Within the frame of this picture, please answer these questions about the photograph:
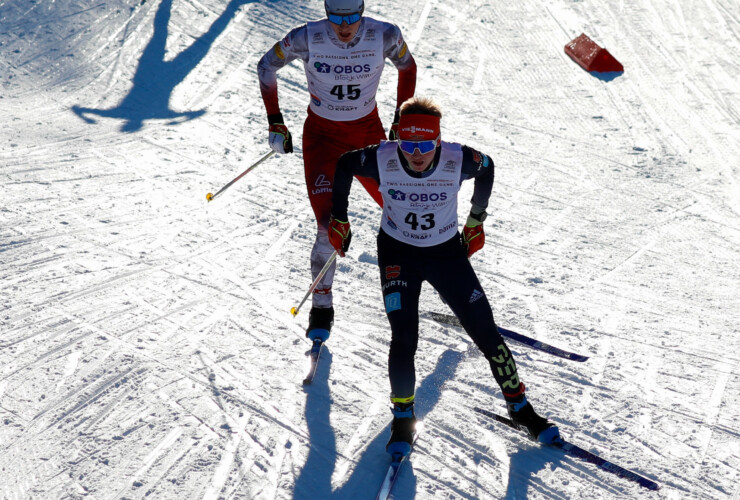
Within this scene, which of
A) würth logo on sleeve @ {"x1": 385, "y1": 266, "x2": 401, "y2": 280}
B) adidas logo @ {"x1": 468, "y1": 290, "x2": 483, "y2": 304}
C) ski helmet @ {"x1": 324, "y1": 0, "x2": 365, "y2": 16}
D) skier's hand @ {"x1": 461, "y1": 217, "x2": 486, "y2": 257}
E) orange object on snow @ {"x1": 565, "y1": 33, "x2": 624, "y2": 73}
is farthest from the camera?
orange object on snow @ {"x1": 565, "y1": 33, "x2": 624, "y2": 73}

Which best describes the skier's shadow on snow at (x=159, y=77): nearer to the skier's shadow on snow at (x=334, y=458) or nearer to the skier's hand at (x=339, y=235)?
the skier's hand at (x=339, y=235)

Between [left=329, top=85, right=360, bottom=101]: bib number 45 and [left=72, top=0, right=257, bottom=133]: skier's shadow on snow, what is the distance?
4487 mm

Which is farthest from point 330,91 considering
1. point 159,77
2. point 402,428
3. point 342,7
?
point 159,77

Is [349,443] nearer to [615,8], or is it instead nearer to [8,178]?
[8,178]

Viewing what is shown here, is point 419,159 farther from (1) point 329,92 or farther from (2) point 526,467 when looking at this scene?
(2) point 526,467

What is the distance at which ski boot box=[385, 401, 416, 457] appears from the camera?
14.3ft

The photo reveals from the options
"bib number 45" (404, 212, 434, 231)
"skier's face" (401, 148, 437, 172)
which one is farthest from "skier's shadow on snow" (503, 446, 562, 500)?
"skier's face" (401, 148, 437, 172)

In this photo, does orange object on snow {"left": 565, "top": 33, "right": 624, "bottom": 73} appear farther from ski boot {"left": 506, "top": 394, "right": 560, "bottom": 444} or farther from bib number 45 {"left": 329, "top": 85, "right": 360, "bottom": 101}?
ski boot {"left": 506, "top": 394, "right": 560, "bottom": 444}

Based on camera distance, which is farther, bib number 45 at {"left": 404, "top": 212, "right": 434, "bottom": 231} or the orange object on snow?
the orange object on snow

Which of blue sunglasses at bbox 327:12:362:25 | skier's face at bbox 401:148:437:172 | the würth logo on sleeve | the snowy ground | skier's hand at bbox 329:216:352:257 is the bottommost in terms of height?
the snowy ground

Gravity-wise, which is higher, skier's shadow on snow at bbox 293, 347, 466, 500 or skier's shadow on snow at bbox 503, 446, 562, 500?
skier's shadow on snow at bbox 503, 446, 562, 500

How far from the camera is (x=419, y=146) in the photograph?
4199 mm

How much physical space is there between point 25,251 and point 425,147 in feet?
13.6

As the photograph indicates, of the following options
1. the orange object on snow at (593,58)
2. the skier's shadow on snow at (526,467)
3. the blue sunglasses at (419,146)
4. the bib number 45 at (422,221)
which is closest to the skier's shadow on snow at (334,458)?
the skier's shadow on snow at (526,467)
